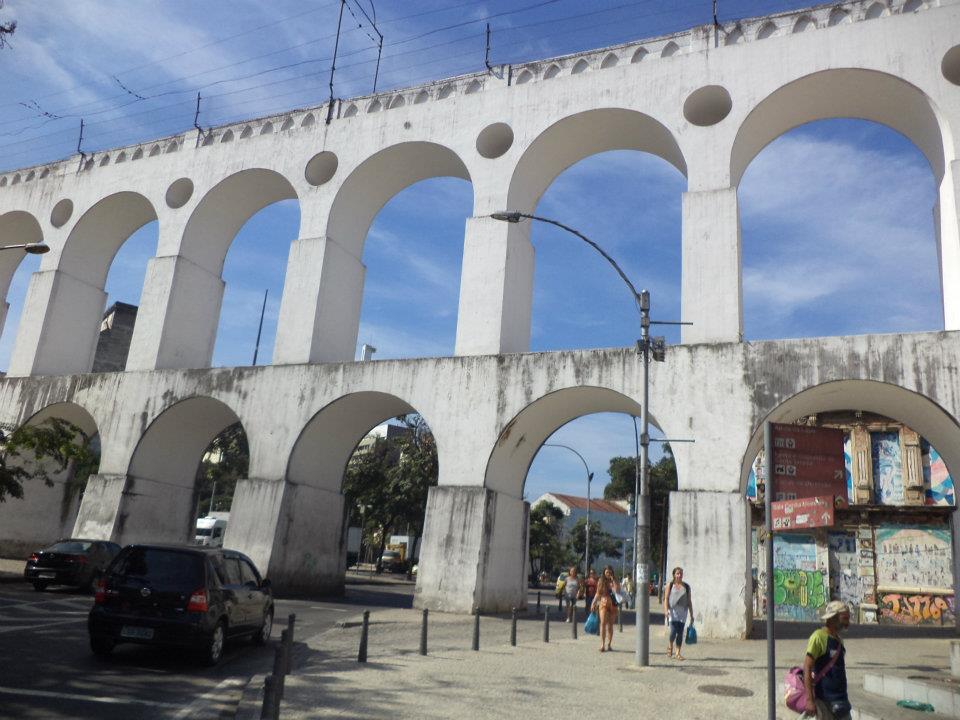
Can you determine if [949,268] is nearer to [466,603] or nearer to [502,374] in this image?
[502,374]

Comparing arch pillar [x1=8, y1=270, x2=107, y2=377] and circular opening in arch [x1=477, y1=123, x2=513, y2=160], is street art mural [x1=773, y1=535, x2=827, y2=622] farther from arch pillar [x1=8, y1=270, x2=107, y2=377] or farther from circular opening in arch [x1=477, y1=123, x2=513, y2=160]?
arch pillar [x1=8, y1=270, x2=107, y2=377]

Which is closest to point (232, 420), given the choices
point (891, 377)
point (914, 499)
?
point (891, 377)

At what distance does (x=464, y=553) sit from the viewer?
1803 cm

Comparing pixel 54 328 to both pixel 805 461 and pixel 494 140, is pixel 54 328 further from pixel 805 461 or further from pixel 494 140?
pixel 805 461

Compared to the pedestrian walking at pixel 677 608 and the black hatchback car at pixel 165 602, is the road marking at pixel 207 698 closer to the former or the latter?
the black hatchback car at pixel 165 602

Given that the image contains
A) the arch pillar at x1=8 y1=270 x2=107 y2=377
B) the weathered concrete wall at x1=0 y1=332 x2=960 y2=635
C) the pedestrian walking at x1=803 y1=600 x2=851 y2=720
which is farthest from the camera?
the arch pillar at x1=8 y1=270 x2=107 y2=377

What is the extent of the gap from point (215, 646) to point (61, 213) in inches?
988

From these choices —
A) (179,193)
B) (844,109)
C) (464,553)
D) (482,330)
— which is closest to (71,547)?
(464,553)

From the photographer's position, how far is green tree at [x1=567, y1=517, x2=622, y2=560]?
221 ft

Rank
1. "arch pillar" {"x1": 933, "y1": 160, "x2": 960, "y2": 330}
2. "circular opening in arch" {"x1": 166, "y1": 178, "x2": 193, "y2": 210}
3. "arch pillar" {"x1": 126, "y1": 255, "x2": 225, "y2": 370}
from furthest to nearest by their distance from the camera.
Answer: "circular opening in arch" {"x1": 166, "y1": 178, "x2": 193, "y2": 210} < "arch pillar" {"x1": 126, "y1": 255, "x2": 225, "y2": 370} < "arch pillar" {"x1": 933, "y1": 160, "x2": 960, "y2": 330}

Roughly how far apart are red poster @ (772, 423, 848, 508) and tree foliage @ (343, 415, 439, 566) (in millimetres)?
33370

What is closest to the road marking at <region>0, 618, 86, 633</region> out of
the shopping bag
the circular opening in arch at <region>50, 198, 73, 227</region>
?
the shopping bag

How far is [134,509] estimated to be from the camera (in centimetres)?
2319

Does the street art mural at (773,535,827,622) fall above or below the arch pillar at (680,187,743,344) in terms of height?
below
